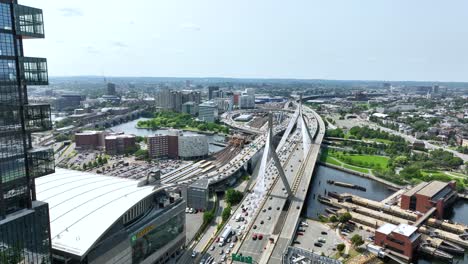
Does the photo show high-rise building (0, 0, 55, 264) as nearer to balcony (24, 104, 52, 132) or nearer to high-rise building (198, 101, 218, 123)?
balcony (24, 104, 52, 132)

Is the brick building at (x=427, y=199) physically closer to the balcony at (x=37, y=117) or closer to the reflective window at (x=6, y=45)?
the balcony at (x=37, y=117)

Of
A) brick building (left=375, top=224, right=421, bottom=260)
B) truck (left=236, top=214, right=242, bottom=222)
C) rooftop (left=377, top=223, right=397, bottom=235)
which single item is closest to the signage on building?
truck (left=236, top=214, right=242, bottom=222)

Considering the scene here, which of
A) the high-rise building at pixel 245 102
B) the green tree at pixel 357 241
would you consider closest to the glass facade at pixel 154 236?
the green tree at pixel 357 241

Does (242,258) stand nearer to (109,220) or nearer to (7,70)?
(109,220)

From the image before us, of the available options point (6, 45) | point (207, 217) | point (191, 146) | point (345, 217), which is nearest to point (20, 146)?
point (6, 45)

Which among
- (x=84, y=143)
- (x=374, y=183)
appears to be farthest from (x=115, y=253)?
(x=84, y=143)

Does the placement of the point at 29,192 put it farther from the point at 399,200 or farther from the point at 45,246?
the point at 399,200
